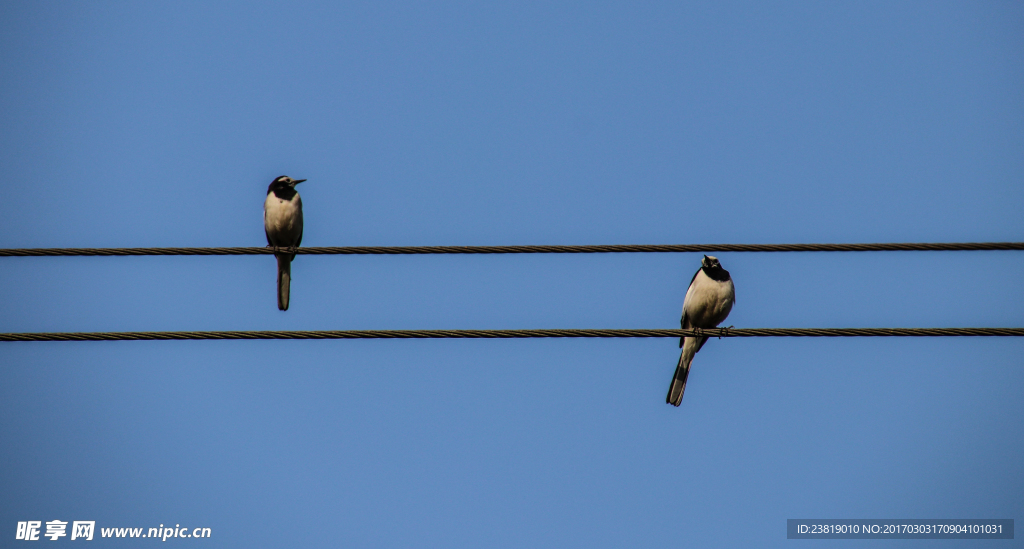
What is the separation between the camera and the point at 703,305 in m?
9.06

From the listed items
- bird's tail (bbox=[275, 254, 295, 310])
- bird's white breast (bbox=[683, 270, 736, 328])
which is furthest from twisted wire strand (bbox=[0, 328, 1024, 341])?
bird's tail (bbox=[275, 254, 295, 310])

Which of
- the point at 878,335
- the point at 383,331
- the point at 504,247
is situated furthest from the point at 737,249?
the point at 383,331

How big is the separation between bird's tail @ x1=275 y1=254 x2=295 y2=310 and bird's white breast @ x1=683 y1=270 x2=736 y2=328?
14.9 ft

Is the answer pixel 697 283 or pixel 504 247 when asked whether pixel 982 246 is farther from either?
pixel 697 283

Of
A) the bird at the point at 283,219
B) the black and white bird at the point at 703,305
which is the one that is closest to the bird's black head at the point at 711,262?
the black and white bird at the point at 703,305

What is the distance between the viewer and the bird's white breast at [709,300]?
8.97 metres

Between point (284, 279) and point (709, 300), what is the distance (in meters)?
4.77

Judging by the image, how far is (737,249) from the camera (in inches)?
227

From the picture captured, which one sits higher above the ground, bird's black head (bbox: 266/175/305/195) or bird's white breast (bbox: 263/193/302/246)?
bird's black head (bbox: 266/175/305/195)

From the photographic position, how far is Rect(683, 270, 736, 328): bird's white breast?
897 centimetres

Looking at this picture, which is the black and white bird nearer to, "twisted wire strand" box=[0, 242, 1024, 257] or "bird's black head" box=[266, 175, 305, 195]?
"twisted wire strand" box=[0, 242, 1024, 257]

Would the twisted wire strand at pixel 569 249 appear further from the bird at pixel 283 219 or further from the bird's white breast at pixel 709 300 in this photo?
the bird at pixel 283 219

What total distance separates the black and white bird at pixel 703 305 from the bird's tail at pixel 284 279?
14.7 ft

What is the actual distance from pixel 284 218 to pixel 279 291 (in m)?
0.86
